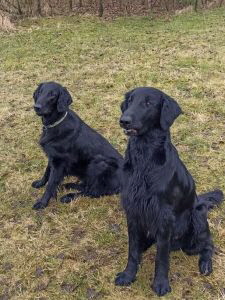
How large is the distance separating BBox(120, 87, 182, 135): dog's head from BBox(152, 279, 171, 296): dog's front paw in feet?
4.06

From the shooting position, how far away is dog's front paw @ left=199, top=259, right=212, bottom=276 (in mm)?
3768

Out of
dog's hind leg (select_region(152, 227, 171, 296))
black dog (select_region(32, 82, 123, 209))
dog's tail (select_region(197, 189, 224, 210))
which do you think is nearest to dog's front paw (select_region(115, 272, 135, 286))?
dog's hind leg (select_region(152, 227, 171, 296))

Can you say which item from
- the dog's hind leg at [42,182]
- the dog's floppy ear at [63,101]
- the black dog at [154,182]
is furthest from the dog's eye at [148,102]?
the dog's hind leg at [42,182]

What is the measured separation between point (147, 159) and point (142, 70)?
567cm

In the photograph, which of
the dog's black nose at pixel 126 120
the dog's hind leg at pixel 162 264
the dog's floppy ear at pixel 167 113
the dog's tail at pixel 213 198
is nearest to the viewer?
the dog's black nose at pixel 126 120

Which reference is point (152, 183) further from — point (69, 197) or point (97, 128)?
point (97, 128)

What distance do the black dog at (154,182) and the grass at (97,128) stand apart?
0.38 m

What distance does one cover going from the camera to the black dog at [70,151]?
4.86m

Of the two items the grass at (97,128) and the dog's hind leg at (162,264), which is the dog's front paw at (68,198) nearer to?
the grass at (97,128)

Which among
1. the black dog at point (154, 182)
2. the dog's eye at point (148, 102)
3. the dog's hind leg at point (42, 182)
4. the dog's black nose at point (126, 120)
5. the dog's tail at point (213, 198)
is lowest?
the dog's hind leg at point (42, 182)

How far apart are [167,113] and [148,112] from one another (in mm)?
145

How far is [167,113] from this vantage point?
10.8 ft

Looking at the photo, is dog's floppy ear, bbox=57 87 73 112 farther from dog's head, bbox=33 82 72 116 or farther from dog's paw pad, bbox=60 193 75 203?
dog's paw pad, bbox=60 193 75 203

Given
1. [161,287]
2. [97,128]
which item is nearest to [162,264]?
[161,287]
